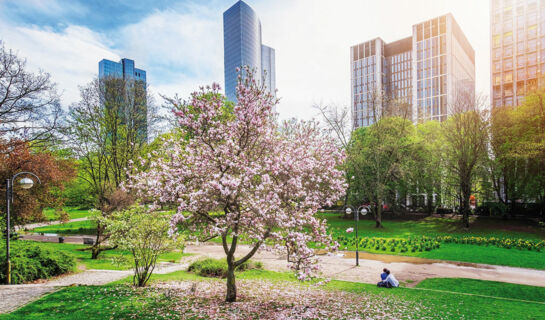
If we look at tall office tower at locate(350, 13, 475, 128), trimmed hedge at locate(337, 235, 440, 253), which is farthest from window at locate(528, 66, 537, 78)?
trimmed hedge at locate(337, 235, 440, 253)

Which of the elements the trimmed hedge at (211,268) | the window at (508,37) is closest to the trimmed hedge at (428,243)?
the trimmed hedge at (211,268)

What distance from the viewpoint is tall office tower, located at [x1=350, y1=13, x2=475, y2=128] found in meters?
108

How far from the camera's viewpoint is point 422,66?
372ft

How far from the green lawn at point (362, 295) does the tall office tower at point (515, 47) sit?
83.7 meters

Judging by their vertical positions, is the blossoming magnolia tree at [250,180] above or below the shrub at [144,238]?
above

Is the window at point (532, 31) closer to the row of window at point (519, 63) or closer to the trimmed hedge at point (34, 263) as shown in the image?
the row of window at point (519, 63)

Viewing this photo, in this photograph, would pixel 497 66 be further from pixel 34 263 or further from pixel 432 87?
pixel 34 263

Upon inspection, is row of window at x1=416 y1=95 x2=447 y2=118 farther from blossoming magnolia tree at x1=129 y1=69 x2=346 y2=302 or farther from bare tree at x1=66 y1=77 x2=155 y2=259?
blossoming magnolia tree at x1=129 y1=69 x2=346 y2=302

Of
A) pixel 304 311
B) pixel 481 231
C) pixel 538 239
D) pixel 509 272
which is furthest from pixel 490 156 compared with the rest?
pixel 304 311

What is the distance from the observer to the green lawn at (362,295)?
10.0m

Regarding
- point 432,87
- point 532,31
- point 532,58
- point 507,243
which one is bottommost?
point 507,243

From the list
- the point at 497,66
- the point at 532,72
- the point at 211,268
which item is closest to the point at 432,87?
the point at 497,66

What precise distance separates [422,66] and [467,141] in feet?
303

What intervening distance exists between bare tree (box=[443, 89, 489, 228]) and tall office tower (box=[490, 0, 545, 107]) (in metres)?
56.9
